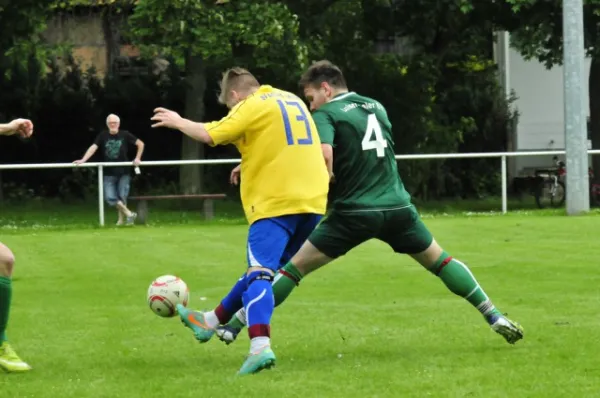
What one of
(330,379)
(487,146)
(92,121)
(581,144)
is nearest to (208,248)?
(581,144)

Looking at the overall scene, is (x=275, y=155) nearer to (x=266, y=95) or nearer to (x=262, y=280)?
(x=266, y=95)

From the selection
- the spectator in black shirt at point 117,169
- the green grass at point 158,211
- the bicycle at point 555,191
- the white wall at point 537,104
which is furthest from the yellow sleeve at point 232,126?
the white wall at point 537,104

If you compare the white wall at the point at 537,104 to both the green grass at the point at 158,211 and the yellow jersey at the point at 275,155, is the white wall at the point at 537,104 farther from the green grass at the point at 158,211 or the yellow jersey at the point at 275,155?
the yellow jersey at the point at 275,155

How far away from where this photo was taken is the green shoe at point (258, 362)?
7.63 metres

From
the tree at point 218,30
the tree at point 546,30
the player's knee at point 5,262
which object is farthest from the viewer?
the tree at point 546,30

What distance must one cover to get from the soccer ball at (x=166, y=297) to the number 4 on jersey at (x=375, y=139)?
1616 millimetres

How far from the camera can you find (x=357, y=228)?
842 cm

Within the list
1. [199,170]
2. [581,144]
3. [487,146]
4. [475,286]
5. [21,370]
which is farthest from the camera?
[487,146]

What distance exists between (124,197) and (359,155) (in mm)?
14752

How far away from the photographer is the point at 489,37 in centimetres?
3212

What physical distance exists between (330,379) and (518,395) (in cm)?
116

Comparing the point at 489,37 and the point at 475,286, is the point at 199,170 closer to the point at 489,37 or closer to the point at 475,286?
the point at 489,37

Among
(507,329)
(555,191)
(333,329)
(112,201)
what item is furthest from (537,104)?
(507,329)

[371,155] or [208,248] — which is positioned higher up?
[371,155]
